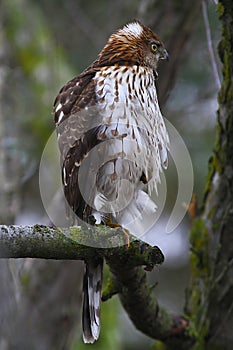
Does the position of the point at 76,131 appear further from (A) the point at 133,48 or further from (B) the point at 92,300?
(B) the point at 92,300

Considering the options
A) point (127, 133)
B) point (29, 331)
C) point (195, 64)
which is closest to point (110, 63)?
point (127, 133)

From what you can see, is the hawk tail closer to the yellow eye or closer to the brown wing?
the brown wing

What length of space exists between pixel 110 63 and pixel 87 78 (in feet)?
0.76

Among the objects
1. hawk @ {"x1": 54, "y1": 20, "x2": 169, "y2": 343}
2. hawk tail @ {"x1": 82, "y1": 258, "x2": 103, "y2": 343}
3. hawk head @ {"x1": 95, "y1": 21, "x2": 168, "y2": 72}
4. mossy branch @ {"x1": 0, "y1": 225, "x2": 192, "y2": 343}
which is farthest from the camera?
hawk head @ {"x1": 95, "y1": 21, "x2": 168, "y2": 72}

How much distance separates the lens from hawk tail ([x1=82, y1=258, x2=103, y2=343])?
4352 millimetres

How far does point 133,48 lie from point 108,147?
906mm

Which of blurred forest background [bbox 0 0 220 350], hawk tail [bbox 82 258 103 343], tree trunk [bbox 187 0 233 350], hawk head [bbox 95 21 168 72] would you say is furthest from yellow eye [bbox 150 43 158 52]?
hawk tail [bbox 82 258 103 343]

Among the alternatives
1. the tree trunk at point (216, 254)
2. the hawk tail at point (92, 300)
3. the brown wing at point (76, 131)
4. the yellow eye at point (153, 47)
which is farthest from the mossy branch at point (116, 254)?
the yellow eye at point (153, 47)

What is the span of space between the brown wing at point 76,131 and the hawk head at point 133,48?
0.29 m

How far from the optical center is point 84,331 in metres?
4.38

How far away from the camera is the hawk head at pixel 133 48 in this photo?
4566mm

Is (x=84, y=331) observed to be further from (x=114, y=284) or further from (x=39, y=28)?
(x=39, y=28)

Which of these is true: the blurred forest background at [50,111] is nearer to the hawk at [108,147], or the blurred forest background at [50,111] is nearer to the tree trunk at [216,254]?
the tree trunk at [216,254]

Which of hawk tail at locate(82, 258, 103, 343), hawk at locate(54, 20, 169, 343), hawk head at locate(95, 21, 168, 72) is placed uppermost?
hawk head at locate(95, 21, 168, 72)
